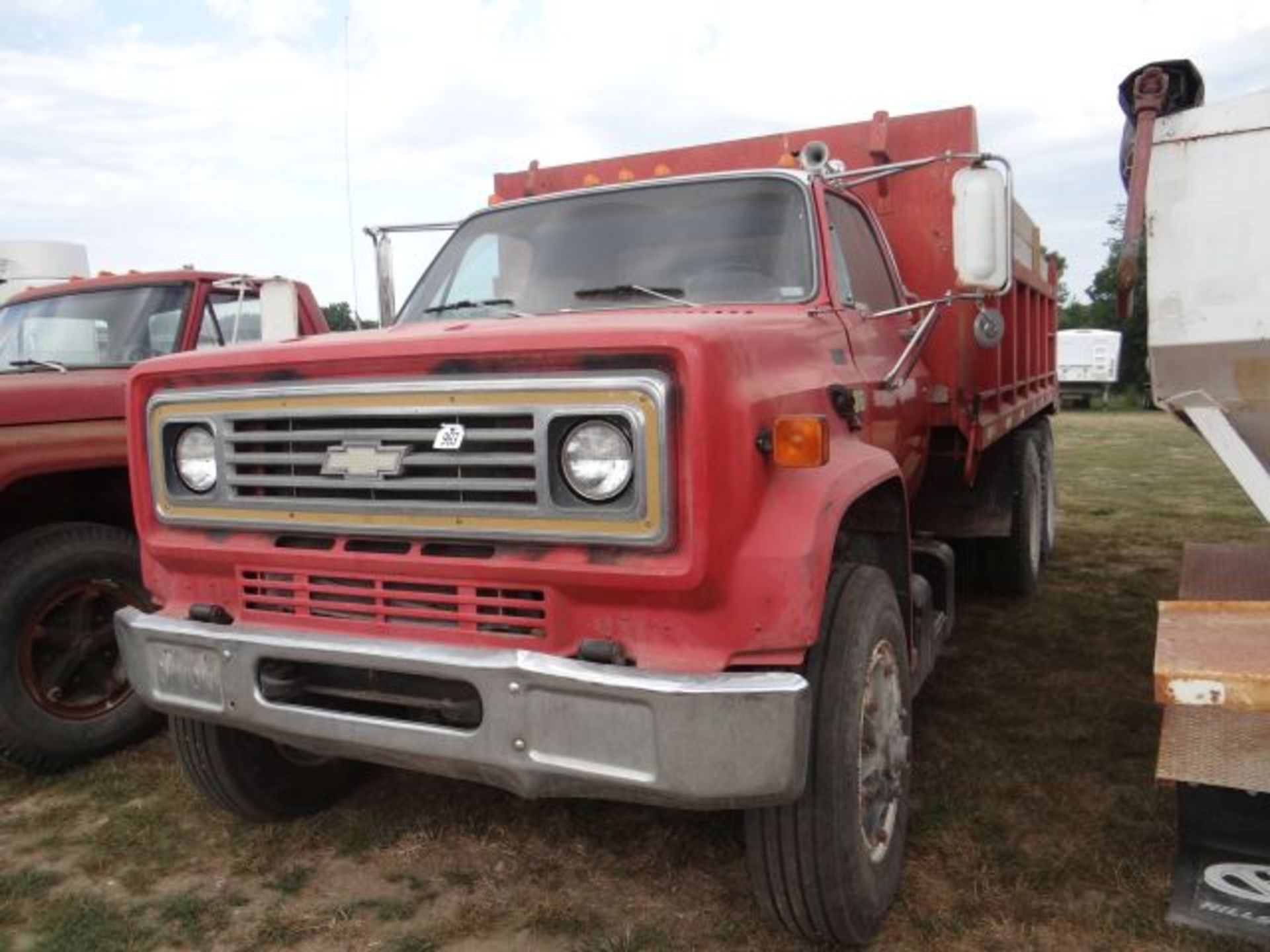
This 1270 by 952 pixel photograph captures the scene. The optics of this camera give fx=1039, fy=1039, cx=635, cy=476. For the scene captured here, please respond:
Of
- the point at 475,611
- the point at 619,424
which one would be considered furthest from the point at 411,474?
the point at 619,424

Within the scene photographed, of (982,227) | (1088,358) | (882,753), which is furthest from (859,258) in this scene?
(1088,358)

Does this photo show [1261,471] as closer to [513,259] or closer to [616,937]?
[616,937]

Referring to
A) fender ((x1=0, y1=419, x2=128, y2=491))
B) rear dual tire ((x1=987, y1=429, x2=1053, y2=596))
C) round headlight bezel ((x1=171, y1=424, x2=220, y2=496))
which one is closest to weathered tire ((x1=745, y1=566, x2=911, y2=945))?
round headlight bezel ((x1=171, y1=424, x2=220, y2=496))

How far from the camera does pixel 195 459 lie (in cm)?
304

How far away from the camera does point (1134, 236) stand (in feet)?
9.93

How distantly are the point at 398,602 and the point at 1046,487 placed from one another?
604cm

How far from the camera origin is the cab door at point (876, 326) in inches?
→ 136

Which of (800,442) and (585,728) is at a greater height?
(800,442)

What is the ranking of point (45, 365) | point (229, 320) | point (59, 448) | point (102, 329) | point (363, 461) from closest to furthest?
point (363, 461)
point (59, 448)
point (45, 365)
point (102, 329)
point (229, 320)

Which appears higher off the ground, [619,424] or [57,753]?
[619,424]

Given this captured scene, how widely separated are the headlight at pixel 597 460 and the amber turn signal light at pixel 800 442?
0.36m

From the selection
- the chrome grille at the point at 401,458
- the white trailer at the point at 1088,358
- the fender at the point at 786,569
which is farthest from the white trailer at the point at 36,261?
the white trailer at the point at 1088,358

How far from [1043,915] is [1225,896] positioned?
0.47m

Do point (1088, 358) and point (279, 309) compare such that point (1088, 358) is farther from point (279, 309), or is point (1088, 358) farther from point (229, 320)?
point (279, 309)
